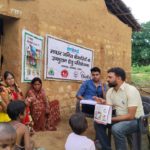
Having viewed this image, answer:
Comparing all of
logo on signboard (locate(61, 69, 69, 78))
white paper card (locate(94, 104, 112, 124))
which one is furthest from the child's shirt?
logo on signboard (locate(61, 69, 69, 78))

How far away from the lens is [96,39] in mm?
10375

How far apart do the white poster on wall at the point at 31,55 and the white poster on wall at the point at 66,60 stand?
0.29m

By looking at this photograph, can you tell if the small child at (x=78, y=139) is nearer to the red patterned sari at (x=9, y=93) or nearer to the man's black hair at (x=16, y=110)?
the man's black hair at (x=16, y=110)

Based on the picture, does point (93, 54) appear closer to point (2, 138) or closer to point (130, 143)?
point (130, 143)

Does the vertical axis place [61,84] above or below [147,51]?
below

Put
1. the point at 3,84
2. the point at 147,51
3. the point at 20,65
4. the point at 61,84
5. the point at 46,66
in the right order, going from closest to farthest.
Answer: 1. the point at 3,84
2. the point at 20,65
3. the point at 46,66
4. the point at 61,84
5. the point at 147,51

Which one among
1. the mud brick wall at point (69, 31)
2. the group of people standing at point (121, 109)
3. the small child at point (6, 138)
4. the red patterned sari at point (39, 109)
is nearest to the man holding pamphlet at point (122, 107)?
the group of people standing at point (121, 109)

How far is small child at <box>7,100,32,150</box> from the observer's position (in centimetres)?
406

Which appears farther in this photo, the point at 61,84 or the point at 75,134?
the point at 61,84

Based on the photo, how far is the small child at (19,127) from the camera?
4.06 m

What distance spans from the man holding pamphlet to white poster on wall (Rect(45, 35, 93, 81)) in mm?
2571

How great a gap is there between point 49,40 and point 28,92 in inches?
53.8

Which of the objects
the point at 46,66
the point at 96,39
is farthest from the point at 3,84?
the point at 96,39

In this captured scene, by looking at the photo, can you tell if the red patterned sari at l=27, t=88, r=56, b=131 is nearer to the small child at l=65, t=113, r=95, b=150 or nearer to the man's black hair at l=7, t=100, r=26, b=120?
the man's black hair at l=7, t=100, r=26, b=120
